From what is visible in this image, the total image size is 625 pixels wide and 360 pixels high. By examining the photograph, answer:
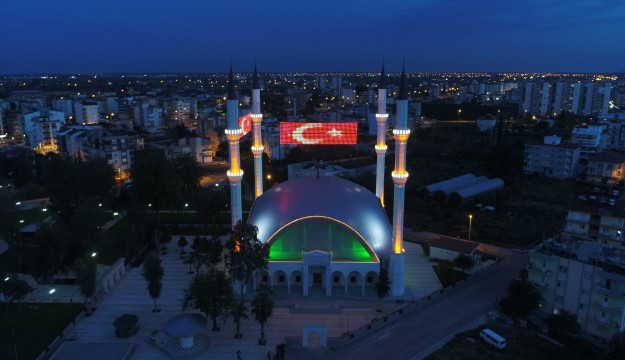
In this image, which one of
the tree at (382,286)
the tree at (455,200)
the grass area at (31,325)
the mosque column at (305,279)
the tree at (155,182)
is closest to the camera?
the grass area at (31,325)

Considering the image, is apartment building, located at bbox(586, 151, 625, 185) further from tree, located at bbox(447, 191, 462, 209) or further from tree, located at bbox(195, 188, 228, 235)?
tree, located at bbox(195, 188, 228, 235)

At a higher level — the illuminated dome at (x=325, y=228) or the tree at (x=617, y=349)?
the illuminated dome at (x=325, y=228)

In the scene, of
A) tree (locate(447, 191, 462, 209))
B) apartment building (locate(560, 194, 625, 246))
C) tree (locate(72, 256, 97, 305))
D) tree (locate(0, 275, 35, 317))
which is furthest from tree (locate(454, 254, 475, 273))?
tree (locate(0, 275, 35, 317))

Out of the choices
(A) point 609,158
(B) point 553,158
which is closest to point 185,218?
(B) point 553,158

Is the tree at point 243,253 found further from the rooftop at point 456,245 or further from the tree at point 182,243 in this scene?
the rooftop at point 456,245

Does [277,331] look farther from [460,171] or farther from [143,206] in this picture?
[460,171]

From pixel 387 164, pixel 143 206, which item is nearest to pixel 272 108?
pixel 387 164

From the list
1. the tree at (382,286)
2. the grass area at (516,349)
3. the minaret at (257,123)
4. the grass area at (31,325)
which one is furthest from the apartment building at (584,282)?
the grass area at (31,325)
